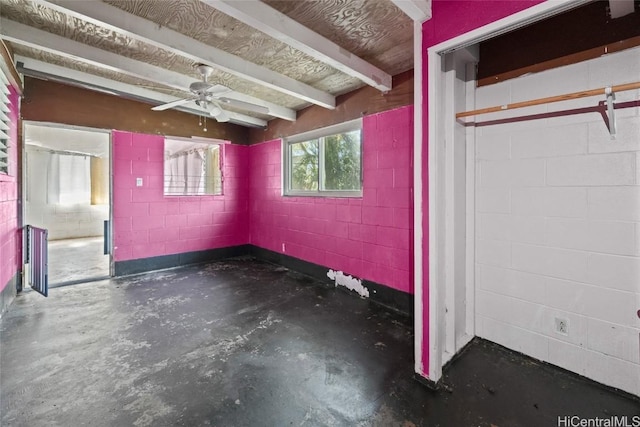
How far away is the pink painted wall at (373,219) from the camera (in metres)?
2.89

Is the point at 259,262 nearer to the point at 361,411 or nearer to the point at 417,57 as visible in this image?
the point at 361,411

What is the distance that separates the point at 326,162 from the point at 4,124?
328 centimetres

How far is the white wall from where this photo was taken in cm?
674

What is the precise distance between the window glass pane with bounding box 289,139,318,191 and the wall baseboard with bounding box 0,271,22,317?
11.2 feet

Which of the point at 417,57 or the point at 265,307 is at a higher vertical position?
the point at 417,57

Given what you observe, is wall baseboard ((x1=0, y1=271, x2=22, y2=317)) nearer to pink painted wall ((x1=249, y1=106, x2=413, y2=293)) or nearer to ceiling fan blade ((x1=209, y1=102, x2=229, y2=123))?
ceiling fan blade ((x1=209, y1=102, x2=229, y2=123))

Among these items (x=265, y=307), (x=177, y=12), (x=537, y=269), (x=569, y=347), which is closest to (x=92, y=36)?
(x=177, y=12)

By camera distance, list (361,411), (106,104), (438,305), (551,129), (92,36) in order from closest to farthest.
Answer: (361,411), (438,305), (551,129), (92,36), (106,104)

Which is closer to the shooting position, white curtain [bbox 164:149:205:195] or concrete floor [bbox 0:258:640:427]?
concrete floor [bbox 0:258:640:427]

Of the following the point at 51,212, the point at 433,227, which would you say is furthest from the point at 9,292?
the point at 51,212

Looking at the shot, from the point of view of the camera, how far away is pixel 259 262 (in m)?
4.91

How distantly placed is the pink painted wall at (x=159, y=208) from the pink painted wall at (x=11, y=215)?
3.07 feet

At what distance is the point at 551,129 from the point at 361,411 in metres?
2.17

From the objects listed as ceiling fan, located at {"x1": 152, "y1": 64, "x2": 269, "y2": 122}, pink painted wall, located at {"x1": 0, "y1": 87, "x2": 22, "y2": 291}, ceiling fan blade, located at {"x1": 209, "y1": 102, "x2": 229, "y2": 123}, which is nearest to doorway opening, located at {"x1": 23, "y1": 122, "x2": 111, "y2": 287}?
pink painted wall, located at {"x1": 0, "y1": 87, "x2": 22, "y2": 291}
